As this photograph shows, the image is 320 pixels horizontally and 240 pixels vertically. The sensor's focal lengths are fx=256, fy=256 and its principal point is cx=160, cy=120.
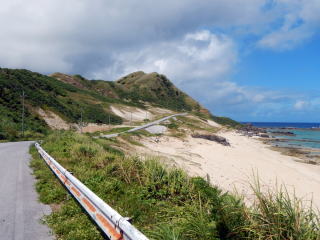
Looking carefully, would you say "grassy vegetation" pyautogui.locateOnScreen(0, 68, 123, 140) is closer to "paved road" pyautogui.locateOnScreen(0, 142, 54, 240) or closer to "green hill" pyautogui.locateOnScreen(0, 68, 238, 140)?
"green hill" pyautogui.locateOnScreen(0, 68, 238, 140)

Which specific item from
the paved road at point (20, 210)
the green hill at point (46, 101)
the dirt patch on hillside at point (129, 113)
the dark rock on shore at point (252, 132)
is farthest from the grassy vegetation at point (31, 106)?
the dark rock on shore at point (252, 132)

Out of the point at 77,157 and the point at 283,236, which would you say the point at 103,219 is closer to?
the point at 283,236

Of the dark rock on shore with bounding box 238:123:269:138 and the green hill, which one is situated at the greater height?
the green hill

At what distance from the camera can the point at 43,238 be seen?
15.9 feet

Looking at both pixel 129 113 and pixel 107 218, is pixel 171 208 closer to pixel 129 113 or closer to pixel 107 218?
pixel 107 218

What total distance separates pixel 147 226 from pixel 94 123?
227 ft

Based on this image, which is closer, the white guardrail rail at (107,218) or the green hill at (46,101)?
the white guardrail rail at (107,218)

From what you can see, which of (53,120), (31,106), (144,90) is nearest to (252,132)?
(53,120)

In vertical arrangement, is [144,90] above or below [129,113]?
above

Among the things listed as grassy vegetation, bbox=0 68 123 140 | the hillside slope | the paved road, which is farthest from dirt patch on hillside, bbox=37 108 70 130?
the hillside slope

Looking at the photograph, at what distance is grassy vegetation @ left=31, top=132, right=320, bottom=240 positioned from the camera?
12.9ft

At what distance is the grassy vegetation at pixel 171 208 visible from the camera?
12.9ft

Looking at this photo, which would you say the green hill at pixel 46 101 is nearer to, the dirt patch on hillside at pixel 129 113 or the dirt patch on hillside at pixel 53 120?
the dirt patch on hillside at pixel 53 120

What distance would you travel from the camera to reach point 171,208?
5969mm
